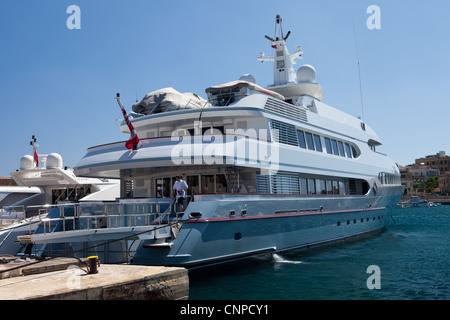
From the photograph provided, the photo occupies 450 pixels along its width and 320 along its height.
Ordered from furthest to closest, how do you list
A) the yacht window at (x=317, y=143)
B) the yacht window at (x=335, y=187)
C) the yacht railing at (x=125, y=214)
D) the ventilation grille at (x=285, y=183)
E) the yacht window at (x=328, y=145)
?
the yacht window at (x=335, y=187), the yacht window at (x=328, y=145), the yacht window at (x=317, y=143), the ventilation grille at (x=285, y=183), the yacht railing at (x=125, y=214)

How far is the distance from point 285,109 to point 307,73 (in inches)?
244

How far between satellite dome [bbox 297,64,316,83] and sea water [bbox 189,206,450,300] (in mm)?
8920

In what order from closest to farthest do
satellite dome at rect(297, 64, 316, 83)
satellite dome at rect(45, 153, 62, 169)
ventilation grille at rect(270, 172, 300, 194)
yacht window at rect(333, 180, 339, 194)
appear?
ventilation grille at rect(270, 172, 300, 194) < yacht window at rect(333, 180, 339, 194) < satellite dome at rect(297, 64, 316, 83) < satellite dome at rect(45, 153, 62, 169)

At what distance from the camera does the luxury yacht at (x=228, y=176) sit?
1066 centimetres

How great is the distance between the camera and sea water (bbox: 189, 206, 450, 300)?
9.66m

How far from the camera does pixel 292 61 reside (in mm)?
22703

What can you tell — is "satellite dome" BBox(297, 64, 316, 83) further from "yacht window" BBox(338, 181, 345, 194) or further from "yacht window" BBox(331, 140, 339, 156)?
"yacht window" BBox(338, 181, 345, 194)

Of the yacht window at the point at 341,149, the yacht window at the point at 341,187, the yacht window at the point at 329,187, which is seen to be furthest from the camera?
the yacht window at the point at 341,149

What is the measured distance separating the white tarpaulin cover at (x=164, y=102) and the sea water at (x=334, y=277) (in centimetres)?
614

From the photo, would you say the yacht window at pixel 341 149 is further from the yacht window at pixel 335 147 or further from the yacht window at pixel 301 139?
the yacht window at pixel 301 139

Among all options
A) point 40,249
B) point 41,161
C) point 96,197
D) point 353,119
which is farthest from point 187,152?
point 41,161

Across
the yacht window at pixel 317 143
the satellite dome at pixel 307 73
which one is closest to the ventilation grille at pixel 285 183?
the yacht window at pixel 317 143

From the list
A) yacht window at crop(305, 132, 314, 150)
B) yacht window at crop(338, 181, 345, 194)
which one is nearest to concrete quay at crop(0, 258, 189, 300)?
yacht window at crop(305, 132, 314, 150)

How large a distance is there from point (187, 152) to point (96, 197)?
52.8 ft
